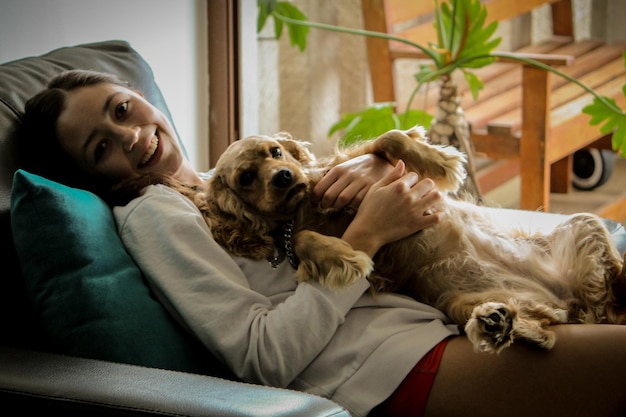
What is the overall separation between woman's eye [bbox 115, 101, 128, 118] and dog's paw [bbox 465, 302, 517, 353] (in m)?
0.84

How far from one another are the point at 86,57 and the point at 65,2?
0.45 metres

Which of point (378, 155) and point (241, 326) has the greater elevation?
point (378, 155)

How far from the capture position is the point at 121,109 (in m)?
1.72

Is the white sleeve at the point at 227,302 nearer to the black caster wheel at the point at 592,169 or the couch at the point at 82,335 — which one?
the couch at the point at 82,335

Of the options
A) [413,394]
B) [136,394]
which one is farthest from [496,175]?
[136,394]

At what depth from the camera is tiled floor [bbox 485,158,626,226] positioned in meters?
4.06

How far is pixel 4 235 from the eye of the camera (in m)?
1.43

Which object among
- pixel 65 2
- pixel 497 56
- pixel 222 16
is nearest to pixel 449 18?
pixel 497 56

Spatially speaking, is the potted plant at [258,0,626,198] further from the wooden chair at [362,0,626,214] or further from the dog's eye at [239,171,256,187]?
the dog's eye at [239,171,256,187]

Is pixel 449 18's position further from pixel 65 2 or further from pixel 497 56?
pixel 65 2

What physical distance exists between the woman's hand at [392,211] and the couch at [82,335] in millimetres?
365

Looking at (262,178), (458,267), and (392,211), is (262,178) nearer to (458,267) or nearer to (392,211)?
(392,211)

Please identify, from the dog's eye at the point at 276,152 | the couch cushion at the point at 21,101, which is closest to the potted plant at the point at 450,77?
the couch cushion at the point at 21,101

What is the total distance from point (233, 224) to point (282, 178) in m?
0.13
